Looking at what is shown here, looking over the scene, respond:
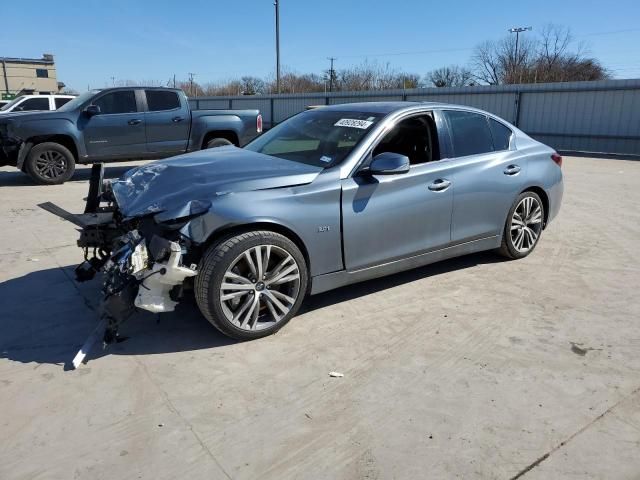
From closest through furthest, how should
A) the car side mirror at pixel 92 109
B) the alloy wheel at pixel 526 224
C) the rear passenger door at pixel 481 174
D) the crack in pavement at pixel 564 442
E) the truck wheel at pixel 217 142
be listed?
the crack in pavement at pixel 564 442, the rear passenger door at pixel 481 174, the alloy wheel at pixel 526 224, the car side mirror at pixel 92 109, the truck wheel at pixel 217 142

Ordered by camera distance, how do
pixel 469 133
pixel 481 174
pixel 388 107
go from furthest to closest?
1. pixel 469 133
2. pixel 481 174
3. pixel 388 107

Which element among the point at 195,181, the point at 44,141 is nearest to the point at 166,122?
the point at 44,141

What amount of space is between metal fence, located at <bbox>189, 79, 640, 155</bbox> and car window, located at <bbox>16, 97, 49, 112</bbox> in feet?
50.3

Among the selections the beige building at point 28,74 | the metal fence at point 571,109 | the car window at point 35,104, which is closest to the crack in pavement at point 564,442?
the car window at point 35,104

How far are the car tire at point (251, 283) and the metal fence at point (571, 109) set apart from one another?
18.2 m

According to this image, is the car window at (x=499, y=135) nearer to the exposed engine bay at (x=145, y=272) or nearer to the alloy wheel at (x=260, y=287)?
the alloy wheel at (x=260, y=287)

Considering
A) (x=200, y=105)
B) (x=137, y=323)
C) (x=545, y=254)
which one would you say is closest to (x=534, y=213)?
(x=545, y=254)

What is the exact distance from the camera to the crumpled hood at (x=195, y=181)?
369 cm

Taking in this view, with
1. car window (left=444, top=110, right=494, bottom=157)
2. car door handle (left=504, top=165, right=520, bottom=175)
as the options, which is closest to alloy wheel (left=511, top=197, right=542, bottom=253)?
car door handle (left=504, top=165, right=520, bottom=175)

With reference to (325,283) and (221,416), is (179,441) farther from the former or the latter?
(325,283)

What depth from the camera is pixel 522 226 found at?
5.62m

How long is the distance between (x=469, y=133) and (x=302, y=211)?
7.12ft

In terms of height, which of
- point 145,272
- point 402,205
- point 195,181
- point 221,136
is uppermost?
point 195,181

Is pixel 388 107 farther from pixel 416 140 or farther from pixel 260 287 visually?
pixel 260 287
